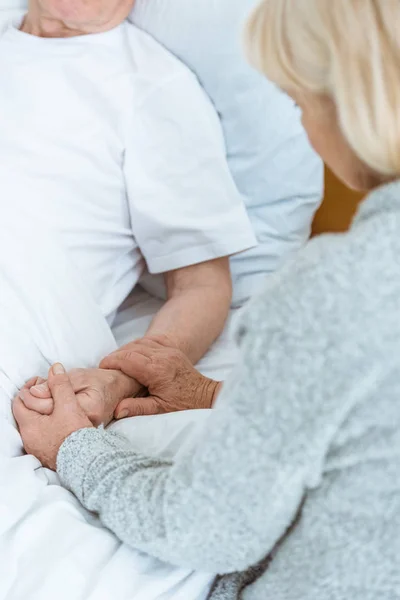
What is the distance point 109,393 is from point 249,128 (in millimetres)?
607

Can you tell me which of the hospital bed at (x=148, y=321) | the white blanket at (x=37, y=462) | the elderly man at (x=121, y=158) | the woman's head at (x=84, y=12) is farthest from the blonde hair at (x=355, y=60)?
the woman's head at (x=84, y=12)

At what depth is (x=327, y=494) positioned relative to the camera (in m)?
0.60

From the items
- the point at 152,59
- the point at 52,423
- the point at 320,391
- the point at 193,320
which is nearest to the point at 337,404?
the point at 320,391

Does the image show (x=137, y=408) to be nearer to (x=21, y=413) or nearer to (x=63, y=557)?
(x=21, y=413)

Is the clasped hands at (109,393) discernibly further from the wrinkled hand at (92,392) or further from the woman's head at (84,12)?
the woman's head at (84,12)

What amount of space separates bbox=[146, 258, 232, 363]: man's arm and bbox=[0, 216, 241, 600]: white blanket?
0.06m

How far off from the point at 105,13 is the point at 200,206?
1.30ft

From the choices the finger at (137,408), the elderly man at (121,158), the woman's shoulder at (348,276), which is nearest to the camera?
the woman's shoulder at (348,276)

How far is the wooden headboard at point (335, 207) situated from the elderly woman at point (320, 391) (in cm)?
83

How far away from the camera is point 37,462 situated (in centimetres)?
85

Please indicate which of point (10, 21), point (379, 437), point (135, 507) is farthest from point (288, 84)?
point (10, 21)

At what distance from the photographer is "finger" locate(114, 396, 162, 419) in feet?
3.26

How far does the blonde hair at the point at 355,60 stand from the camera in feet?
1.84

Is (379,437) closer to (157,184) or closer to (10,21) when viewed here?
(157,184)
